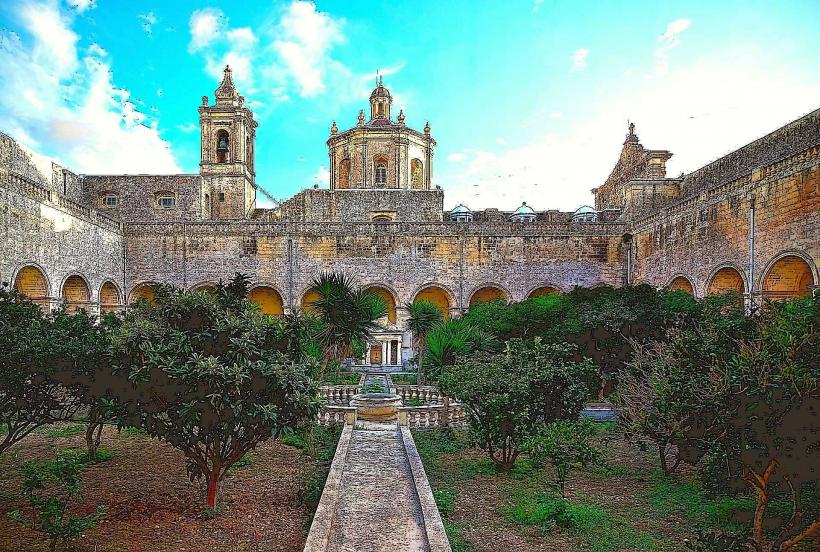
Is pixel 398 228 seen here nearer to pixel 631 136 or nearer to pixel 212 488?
pixel 631 136

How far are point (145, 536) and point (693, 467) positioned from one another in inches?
280

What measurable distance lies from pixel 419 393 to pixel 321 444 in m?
3.80

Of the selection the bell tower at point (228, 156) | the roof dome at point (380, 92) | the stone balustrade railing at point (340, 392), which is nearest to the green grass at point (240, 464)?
the stone balustrade railing at point (340, 392)

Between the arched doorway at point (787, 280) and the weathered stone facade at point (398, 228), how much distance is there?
0.03 metres

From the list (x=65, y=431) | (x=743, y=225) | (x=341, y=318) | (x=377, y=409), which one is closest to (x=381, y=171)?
(x=743, y=225)

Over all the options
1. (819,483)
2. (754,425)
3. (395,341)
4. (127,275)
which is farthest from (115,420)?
(127,275)

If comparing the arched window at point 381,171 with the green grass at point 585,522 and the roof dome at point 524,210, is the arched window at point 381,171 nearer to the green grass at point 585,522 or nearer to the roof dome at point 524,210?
the roof dome at point 524,210

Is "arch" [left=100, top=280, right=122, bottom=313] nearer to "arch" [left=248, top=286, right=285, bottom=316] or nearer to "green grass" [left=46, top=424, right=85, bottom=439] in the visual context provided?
"arch" [left=248, top=286, right=285, bottom=316]

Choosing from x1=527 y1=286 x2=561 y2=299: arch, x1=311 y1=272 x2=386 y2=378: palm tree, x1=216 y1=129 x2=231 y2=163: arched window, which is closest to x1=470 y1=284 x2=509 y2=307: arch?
x1=527 y1=286 x2=561 y2=299: arch

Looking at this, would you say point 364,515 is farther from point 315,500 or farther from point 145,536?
point 145,536

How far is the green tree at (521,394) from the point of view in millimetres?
7062

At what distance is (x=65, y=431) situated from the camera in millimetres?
10000

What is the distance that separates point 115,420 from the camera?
5.33 metres

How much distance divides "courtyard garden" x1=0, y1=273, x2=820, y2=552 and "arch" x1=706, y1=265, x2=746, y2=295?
21.6 feet
